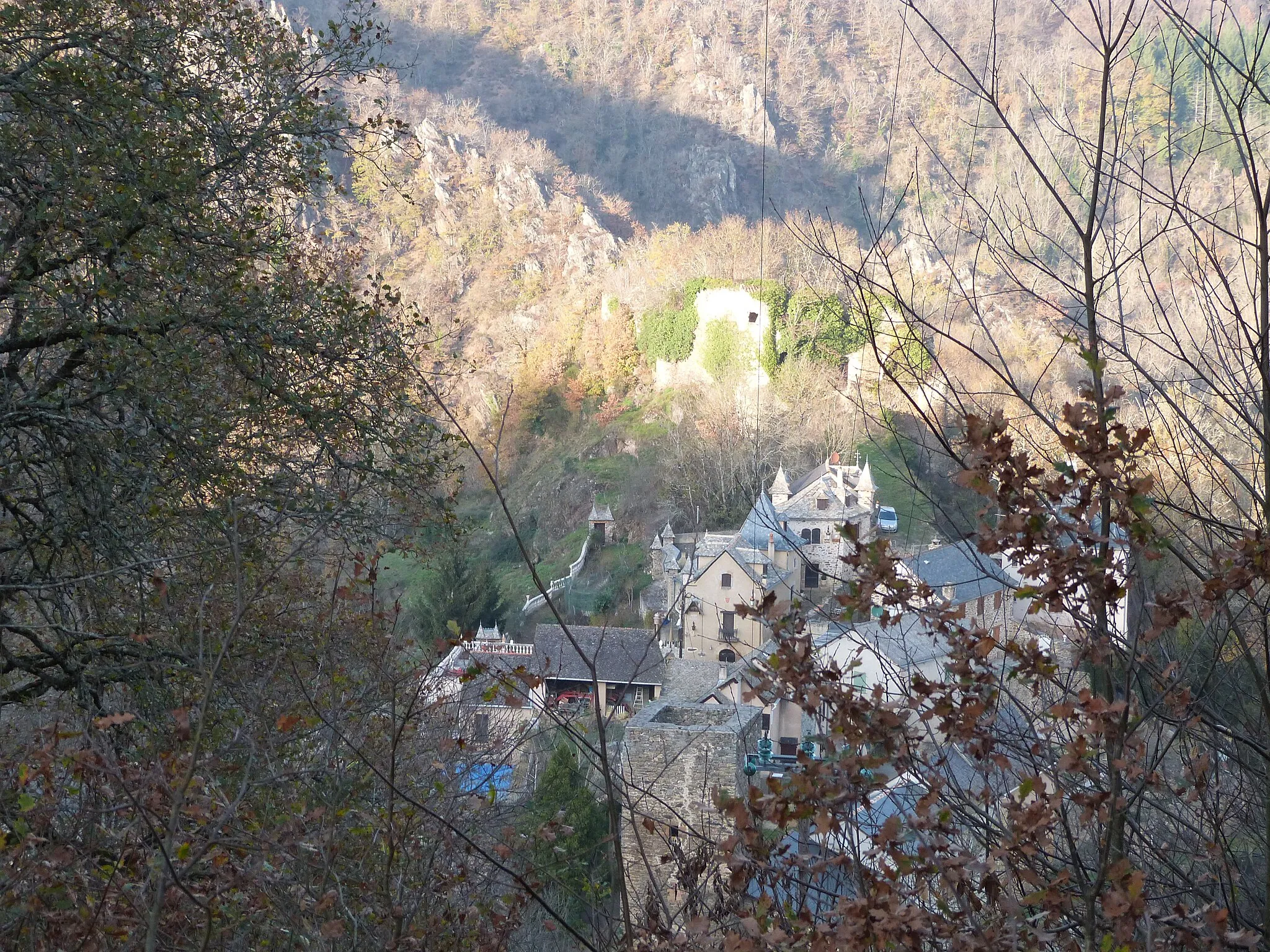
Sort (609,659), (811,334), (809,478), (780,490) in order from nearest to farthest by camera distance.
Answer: (609,659) → (780,490) → (809,478) → (811,334)

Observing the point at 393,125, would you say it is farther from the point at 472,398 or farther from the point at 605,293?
the point at 605,293

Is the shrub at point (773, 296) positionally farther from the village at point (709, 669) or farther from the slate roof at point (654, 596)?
the slate roof at point (654, 596)

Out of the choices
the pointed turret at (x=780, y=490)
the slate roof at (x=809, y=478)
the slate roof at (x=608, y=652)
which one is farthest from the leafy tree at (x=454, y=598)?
the slate roof at (x=809, y=478)

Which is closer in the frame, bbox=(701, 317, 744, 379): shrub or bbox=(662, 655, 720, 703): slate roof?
bbox=(662, 655, 720, 703): slate roof

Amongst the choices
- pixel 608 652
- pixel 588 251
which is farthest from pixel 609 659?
pixel 588 251

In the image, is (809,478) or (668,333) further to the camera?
(668,333)

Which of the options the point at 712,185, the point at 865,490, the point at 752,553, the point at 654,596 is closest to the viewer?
the point at 752,553

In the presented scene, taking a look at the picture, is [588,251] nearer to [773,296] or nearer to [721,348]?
[721,348]

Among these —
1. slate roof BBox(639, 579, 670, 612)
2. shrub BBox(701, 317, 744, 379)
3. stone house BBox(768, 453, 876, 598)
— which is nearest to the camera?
stone house BBox(768, 453, 876, 598)

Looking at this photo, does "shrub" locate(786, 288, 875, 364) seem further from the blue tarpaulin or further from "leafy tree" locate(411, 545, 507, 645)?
the blue tarpaulin

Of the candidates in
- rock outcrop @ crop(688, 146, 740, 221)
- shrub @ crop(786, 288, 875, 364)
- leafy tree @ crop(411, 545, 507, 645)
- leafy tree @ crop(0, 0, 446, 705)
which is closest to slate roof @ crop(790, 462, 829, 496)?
shrub @ crop(786, 288, 875, 364)

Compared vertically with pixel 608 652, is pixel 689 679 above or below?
below
